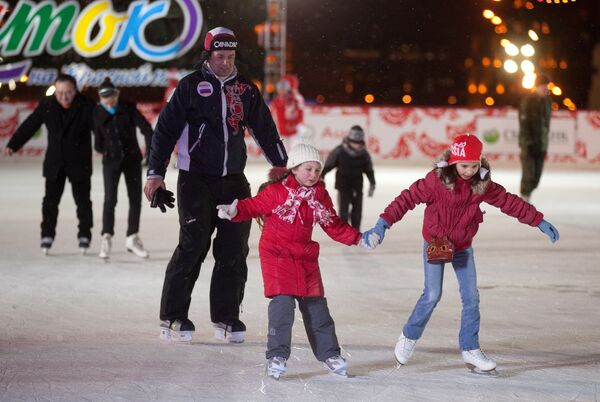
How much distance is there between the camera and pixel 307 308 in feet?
16.8

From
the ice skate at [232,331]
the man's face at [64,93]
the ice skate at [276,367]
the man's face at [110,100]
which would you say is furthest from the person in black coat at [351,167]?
the ice skate at [276,367]

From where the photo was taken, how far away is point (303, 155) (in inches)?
200

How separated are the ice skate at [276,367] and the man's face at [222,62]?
1.51 m

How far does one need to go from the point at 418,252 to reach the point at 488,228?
6.95 ft

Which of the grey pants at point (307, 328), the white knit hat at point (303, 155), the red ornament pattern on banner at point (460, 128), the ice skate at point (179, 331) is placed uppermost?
the red ornament pattern on banner at point (460, 128)

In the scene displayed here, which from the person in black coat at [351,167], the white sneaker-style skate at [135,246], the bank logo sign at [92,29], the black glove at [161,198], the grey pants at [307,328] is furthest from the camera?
the bank logo sign at [92,29]

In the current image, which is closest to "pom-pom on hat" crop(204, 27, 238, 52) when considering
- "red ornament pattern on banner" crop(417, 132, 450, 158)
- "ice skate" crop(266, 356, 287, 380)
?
"ice skate" crop(266, 356, 287, 380)

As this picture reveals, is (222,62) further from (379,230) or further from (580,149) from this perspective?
(580,149)

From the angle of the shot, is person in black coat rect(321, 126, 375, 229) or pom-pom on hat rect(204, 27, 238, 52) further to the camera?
person in black coat rect(321, 126, 375, 229)

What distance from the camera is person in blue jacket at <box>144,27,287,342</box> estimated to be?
5.70 m

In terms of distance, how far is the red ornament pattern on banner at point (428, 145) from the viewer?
77.6 feet

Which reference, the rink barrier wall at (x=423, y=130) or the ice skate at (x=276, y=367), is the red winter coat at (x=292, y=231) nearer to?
the ice skate at (x=276, y=367)

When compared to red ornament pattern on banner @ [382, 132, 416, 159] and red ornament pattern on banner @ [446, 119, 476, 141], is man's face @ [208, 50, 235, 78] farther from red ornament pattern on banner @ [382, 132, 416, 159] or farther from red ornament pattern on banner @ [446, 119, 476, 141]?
red ornament pattern on banner @ [446, 119, 476, 141]

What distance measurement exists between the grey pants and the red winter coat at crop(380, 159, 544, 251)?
505 millimetres
